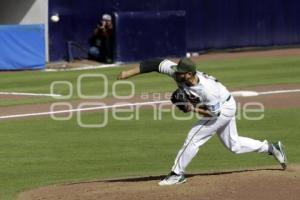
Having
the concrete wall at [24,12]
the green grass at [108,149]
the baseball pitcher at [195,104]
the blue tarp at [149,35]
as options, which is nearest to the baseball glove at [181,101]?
the baseball pitcher at [195,104]

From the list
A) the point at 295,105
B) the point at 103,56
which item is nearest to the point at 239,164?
the point at 295,105

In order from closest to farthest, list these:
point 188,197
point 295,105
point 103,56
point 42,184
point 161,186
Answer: point 188,197 → point 161,186 → point 42,184 → point 295,105 → point 103,56

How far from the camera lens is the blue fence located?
88.4 feet

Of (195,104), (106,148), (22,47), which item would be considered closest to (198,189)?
(195,104)

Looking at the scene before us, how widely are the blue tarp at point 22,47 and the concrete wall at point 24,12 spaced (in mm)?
1033

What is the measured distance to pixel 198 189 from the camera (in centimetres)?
933

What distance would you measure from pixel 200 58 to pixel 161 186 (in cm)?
1920

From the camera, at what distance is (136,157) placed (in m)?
12.4

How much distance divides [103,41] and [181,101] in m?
17.7

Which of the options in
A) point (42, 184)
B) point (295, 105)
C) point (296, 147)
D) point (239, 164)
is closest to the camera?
point (42, 184)

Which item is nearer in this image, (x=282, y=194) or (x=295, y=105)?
(x=282, y=194)

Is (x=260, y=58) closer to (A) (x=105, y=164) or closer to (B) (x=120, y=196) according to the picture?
(A) (x=105, y=164)

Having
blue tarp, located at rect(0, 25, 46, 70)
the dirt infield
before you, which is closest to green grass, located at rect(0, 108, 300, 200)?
the dirt infield

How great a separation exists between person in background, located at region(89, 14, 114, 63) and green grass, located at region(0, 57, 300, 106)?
1723mm
